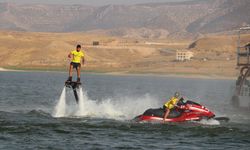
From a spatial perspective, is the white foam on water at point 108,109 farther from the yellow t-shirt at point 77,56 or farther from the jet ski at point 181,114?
the jet ski at point 181,114

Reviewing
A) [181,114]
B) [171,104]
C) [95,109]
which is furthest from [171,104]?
[95,109]

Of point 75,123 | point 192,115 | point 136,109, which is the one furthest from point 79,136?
point 136,109

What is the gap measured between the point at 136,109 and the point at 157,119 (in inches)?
282

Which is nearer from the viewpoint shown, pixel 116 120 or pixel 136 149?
pixel 136 149

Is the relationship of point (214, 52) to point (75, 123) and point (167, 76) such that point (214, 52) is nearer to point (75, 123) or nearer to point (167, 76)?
point (167, 76)

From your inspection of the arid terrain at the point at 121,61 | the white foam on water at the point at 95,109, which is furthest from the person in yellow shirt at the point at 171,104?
the arid terrain at the point at 121,61

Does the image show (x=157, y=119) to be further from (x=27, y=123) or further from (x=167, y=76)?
(x=167, y=76)

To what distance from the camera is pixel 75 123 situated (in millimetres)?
33750

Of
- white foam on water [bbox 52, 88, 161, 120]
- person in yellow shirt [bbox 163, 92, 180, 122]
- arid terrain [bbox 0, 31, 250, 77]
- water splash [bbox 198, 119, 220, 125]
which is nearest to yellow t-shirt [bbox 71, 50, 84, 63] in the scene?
white foam on water [bbox 52, 88, 161, 120]

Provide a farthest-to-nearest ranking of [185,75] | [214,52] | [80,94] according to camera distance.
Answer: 1. [214,52]
2. [185,75]
3. [80,94]

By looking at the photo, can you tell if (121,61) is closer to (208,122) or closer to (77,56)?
(208,122)

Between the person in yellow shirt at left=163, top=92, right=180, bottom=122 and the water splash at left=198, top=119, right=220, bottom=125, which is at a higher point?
the person in yellow shirt at left=163, top=92, right=180, bottom=122

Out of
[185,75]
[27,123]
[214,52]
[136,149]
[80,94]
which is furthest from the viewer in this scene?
[214,52]

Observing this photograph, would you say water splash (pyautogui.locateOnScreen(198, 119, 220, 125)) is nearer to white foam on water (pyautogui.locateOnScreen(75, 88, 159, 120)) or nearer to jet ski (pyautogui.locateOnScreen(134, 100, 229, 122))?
jet ski (pyautogui.locateOnScreen(134, 100, 229, 122))
